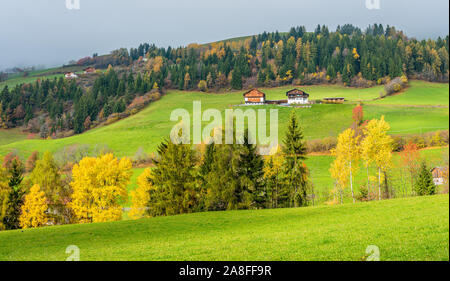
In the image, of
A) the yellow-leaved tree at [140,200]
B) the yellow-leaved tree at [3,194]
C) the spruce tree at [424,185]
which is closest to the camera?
the yellow-leaved tree at [3,194]

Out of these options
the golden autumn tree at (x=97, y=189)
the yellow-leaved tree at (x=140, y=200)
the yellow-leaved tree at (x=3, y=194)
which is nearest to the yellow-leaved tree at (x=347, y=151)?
the yellow-leaved tree at (x=140, y=200)

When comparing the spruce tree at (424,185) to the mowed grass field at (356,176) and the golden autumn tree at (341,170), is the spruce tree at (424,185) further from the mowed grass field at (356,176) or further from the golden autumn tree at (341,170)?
the golden autumn tree at (341,170)

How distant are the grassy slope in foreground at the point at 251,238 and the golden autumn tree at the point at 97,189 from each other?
13.7m

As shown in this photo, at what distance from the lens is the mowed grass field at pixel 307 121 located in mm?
90812

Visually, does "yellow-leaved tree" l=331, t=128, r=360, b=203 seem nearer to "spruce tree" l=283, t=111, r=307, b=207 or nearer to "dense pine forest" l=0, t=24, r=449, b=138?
"spruce tree" l=283, t=111, r=307, b=207

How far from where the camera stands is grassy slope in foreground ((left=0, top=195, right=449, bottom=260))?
15.3m

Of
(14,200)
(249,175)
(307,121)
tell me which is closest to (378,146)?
(249,175)

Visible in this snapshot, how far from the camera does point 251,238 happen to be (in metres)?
22.0

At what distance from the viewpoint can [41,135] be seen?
468 ft

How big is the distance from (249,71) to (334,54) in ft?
152

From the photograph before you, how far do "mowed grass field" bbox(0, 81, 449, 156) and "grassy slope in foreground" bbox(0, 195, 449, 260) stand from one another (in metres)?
57.4

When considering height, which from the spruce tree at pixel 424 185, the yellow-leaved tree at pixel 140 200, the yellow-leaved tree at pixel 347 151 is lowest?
the yellow-leaved tree at pixel 140 200
